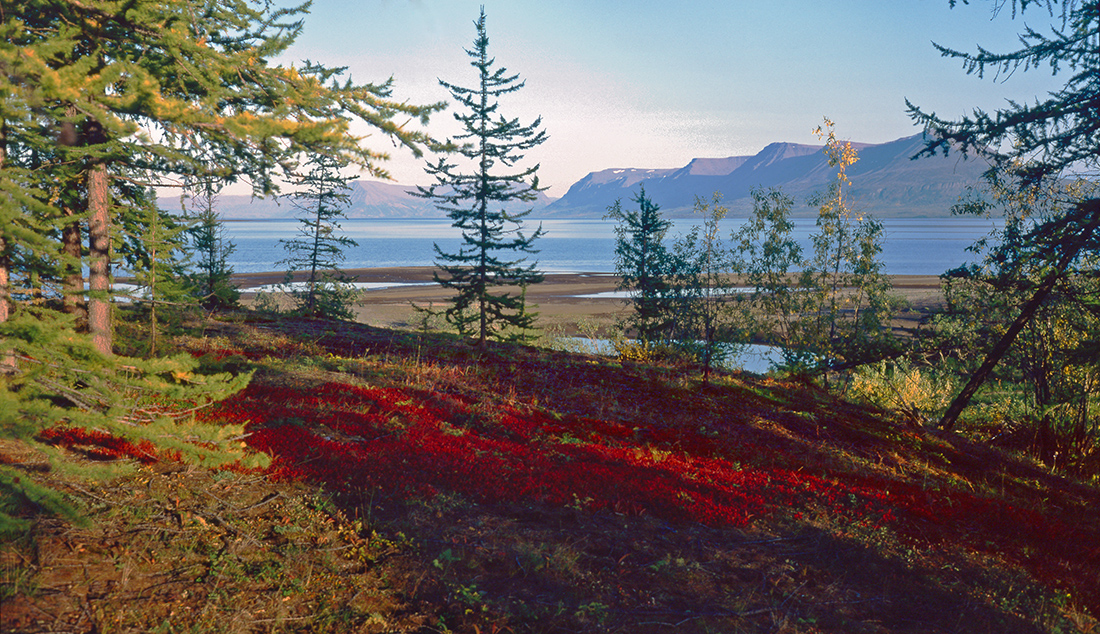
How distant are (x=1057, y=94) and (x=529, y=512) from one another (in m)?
12.9

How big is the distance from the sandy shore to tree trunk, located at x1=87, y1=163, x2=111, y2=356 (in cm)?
3032

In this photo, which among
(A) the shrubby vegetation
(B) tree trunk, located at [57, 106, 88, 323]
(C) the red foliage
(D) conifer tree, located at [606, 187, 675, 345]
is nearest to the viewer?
(C) the red foliage

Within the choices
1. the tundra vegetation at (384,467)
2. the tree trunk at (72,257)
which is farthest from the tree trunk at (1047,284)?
the tree trunk at (72,257)

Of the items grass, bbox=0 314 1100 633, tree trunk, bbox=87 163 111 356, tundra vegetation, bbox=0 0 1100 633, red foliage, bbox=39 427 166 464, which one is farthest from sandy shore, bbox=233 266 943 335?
red foliage, bbox=39 427 166 464

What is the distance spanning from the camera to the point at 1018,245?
1166cm

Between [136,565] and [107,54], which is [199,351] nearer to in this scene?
[107,54]

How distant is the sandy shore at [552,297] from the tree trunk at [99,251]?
99.5 ft

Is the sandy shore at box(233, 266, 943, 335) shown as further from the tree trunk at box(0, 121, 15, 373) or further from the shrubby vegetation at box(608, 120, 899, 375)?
the tree trunk at box(0, 121, 15, 373)

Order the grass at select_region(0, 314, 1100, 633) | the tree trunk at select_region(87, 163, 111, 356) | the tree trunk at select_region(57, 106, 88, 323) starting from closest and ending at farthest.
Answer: the grass at select_region(0, 314, 1100, 633) → the tree trunk at select_region(57, 106, 88, 323) → the tree trunk at select_region(87, 163, 111, 356)

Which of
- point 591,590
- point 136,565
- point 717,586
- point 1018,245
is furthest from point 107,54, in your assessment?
point 1018,245

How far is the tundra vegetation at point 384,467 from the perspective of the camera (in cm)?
465

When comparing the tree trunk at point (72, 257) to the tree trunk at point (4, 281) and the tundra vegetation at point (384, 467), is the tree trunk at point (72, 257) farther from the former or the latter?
the tree trunk at point (4, 281)

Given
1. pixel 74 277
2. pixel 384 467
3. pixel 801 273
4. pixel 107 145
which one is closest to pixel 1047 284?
pixel 801 273

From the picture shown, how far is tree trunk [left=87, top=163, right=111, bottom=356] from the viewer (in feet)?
25.9
